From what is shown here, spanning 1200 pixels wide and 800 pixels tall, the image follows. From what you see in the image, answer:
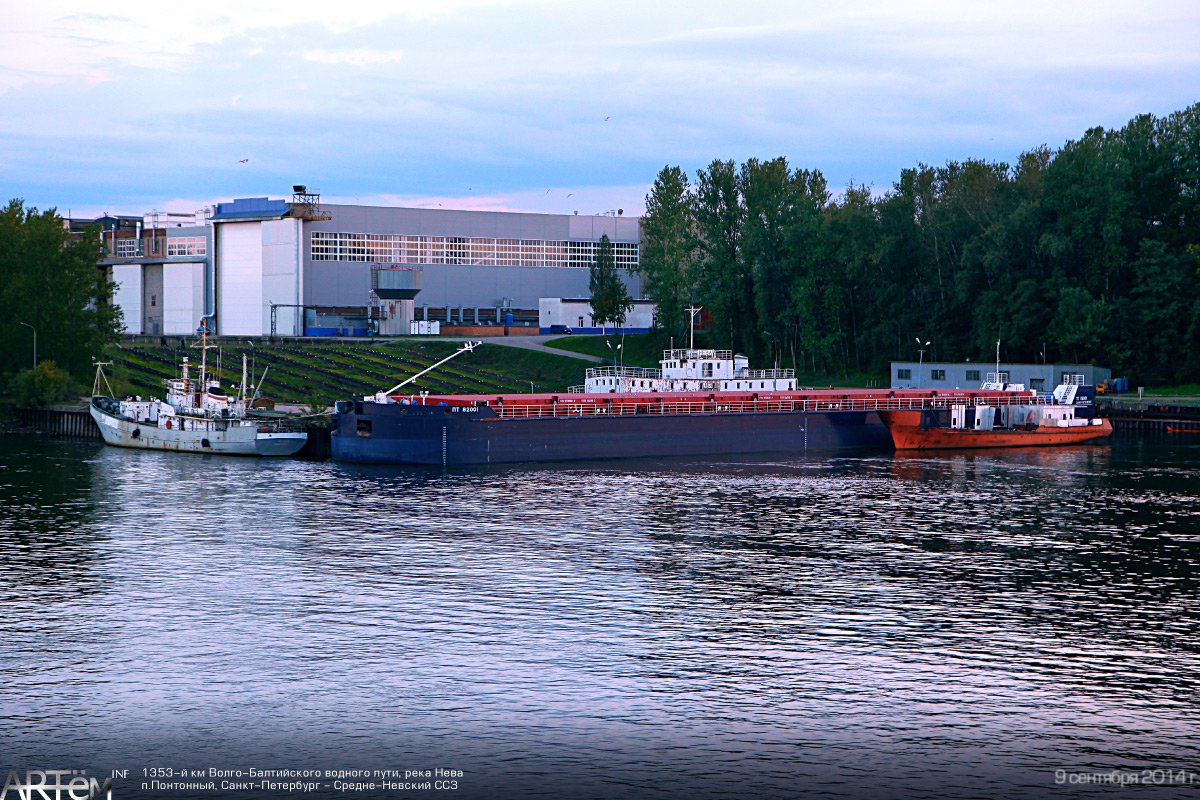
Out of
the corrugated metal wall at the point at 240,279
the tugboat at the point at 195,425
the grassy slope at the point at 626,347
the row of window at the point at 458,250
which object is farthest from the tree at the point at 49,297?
the grassy slope at the point at 626,347

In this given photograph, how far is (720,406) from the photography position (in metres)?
85.1

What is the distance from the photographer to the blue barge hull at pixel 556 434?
2859 inches

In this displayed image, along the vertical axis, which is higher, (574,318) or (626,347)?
(574,318)

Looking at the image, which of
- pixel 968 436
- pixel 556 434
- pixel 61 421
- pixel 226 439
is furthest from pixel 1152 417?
pixel 61 421

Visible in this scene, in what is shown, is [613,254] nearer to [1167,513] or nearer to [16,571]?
[1167,513]

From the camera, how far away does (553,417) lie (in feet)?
252

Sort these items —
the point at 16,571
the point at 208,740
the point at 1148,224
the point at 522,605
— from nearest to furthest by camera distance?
the point at 208,740, the point at 522,605, the point at 16,571, the point at 1148,224

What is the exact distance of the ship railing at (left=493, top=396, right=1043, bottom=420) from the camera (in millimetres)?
78125

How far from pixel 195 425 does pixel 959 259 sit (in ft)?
275

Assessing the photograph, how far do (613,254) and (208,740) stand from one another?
157 meters

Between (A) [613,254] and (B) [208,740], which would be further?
(A) [613,254]

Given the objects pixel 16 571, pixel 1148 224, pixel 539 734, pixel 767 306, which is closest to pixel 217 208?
pixel 767 306

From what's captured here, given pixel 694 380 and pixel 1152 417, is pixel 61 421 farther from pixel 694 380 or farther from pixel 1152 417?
pixel 1152 417

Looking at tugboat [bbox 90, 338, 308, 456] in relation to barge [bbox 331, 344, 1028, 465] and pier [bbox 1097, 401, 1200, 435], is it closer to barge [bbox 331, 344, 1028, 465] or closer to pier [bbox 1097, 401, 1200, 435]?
barge [bbox 331, 344, 1028, 465]
